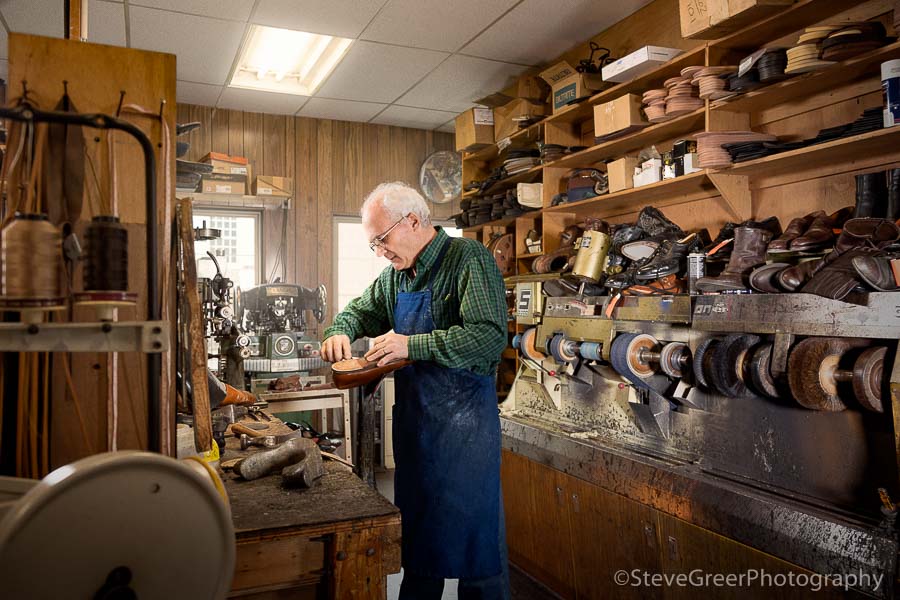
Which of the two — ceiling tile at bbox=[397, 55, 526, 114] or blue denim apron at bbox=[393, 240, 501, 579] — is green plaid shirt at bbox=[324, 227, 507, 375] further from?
ceiling tile at bbox=[397, 55, 526, 114]

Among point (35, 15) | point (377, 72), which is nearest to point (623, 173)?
point (377, 72)

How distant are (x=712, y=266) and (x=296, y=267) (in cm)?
373

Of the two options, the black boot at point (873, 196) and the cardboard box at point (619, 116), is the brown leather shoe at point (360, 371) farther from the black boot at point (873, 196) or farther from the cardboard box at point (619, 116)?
the cardboard box at point (619, 116)

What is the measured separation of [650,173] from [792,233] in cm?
93

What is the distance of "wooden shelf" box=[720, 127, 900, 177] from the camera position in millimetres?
2287

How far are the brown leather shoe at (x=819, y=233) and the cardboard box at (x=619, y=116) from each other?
1129mm

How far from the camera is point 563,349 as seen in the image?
3.21 m

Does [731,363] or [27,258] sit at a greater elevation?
[27,258]

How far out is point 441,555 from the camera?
6.93 ft

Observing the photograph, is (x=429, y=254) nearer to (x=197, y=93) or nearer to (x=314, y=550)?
(x=314, y=550)

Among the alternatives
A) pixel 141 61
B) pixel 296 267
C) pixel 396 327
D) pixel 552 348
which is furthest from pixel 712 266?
pixel 296 267

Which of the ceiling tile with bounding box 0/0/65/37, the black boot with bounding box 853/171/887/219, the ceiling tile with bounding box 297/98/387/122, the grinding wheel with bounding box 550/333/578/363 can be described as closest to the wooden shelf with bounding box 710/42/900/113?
the black boot with bounding box 853/171/887/219

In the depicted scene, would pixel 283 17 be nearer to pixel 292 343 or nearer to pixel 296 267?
pixel 292 343

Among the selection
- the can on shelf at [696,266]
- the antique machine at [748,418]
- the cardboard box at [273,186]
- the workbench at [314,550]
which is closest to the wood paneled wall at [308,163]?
the cardboard box at [273,186]
